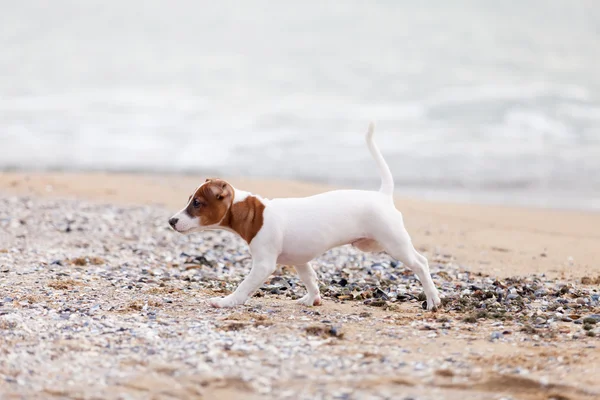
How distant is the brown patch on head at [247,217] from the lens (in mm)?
5430

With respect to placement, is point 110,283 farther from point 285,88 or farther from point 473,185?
point 285,88

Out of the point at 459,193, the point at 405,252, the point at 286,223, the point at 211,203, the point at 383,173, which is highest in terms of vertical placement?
the point at 383,173

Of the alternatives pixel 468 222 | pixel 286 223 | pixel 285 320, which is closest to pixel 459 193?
pixel 468 222

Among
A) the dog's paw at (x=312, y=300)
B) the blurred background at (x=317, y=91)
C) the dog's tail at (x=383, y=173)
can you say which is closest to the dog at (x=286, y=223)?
the dog's tail at (x=383, y=173)

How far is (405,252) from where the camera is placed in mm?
5480

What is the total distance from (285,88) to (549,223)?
839 inches

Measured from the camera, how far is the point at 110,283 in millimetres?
6340

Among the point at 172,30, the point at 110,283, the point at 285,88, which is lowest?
the point at 110,283

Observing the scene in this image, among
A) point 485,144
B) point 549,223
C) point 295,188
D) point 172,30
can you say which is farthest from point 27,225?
point 172,30

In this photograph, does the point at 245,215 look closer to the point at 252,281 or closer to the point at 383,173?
the point at 252,281

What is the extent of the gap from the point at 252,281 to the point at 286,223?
48cm

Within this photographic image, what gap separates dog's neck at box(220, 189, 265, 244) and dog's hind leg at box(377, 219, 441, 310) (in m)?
0.89

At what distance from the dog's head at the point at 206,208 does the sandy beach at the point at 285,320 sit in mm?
611

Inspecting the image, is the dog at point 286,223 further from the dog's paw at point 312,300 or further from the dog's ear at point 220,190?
the dog's paw at point 312,300
